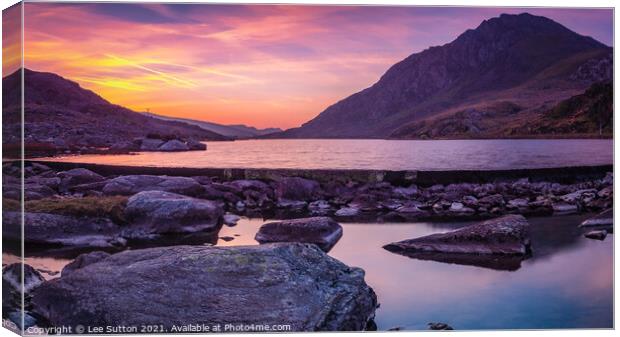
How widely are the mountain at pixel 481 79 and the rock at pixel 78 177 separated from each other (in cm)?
267

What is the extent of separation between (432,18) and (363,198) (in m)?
2.77

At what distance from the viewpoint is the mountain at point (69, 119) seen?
8.20 metres

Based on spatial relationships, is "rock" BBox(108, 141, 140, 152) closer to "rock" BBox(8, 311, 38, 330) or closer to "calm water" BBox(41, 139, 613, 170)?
"calm water" BBox(41, 139, 613, 170)

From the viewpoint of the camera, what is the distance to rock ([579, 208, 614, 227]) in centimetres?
942

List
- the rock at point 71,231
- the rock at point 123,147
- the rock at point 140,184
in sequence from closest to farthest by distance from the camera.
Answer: the rock at point 71,231 → the rock at point 140,184 → the rock at point 123,147

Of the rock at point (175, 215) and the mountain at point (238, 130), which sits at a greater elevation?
the mountain at point (238, 130)

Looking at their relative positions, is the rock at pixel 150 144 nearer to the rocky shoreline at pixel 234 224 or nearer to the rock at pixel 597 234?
the rocky shoreline at pixel 234 224

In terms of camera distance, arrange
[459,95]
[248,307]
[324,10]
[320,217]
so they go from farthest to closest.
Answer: [459,95], [320,217], [324,10], [248,307]

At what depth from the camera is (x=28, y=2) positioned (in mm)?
8188

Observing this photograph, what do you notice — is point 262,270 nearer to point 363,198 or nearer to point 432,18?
point 363,198

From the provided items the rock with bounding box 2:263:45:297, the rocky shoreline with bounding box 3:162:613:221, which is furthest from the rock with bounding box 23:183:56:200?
the rocky shoreline with bounding box 3:162:613:221

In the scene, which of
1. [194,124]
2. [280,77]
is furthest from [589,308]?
[194,124]

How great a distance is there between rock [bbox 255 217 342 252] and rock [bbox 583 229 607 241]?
374 centimetres

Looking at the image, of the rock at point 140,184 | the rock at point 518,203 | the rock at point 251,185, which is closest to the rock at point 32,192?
the rock at point 140,184
